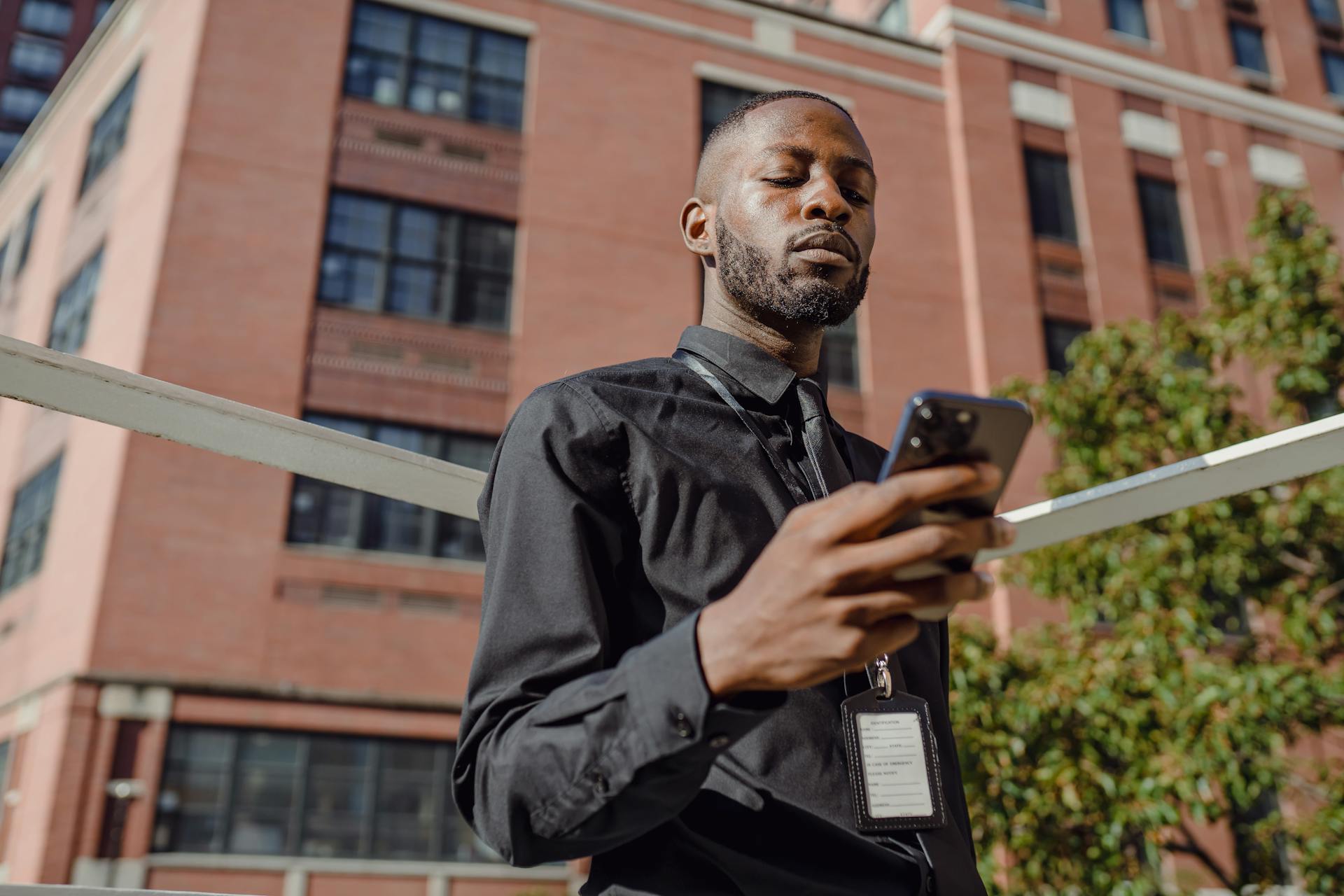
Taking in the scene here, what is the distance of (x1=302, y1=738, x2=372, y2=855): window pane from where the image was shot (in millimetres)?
14062

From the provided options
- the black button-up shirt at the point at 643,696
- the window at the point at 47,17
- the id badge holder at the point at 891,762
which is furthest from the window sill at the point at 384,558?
the window at the point at 47,17

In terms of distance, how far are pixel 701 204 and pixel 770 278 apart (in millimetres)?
345

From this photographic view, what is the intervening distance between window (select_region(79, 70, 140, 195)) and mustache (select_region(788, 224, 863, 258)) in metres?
19.3

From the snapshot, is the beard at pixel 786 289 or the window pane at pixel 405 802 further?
the window pane at pixel 405 802

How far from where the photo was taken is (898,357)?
18.6 metres

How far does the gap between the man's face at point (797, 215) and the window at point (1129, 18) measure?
76.7 ft

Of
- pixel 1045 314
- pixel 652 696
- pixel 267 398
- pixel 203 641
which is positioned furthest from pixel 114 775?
pixel 1045 314

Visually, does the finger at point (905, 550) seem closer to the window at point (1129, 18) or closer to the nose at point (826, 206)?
the nose at point (826, 206)

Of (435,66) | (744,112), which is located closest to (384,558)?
(435,66)

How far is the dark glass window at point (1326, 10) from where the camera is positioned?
81.2ft

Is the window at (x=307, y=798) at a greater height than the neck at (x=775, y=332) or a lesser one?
greater

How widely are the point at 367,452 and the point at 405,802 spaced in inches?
539

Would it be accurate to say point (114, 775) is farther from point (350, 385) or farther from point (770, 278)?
point (770, 278)

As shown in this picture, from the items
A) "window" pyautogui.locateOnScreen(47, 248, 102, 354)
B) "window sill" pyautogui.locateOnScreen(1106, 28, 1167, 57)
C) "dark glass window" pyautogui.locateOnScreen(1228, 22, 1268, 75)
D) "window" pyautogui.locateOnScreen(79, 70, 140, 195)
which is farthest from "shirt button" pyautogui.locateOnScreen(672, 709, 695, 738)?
"dark glass window" pyautogui.locateOnScreen(1228, 22, 1268, 75)
